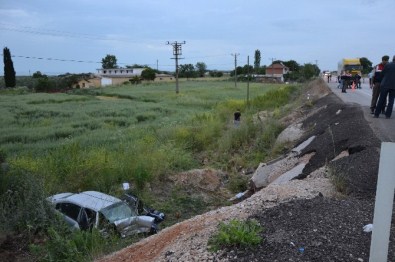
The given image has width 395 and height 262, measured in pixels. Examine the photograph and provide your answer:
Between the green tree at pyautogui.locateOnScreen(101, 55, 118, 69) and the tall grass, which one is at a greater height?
the green tree at pyautogui.locateOnScreen(101, 55, 118, 69)

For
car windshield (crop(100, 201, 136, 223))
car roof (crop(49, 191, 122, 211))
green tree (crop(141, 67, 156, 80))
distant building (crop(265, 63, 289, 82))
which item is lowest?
car windshield (crop(100, 201, 136, 223))

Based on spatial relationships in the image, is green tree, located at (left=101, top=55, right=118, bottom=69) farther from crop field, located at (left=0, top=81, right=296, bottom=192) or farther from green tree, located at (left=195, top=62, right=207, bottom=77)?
crop field, located at (left=0, top=81, right=296, bottom=192)

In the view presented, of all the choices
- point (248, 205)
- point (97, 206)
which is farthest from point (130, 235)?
point (248, 205)

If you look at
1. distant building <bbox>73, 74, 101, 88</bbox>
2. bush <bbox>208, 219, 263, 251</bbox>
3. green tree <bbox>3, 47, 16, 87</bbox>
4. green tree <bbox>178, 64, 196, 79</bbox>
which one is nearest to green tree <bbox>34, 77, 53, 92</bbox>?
green tree <bbox>3, 47, 16, 87</bbox>

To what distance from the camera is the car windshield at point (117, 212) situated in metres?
8.52

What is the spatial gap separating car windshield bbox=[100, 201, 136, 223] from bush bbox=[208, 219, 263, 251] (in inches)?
181

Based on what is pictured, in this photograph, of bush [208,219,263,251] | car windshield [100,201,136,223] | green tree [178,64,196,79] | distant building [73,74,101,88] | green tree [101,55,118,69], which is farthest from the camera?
green tree [101,55,118,69]

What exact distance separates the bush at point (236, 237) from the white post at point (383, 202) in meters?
1.31

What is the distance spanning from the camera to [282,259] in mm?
3762

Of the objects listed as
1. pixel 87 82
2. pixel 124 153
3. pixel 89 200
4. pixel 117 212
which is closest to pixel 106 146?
pixel 124 153

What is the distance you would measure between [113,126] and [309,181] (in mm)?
19049

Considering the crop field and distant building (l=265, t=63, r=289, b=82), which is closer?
the crop field

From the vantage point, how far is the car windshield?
336 inches

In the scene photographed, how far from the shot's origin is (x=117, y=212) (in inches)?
345
